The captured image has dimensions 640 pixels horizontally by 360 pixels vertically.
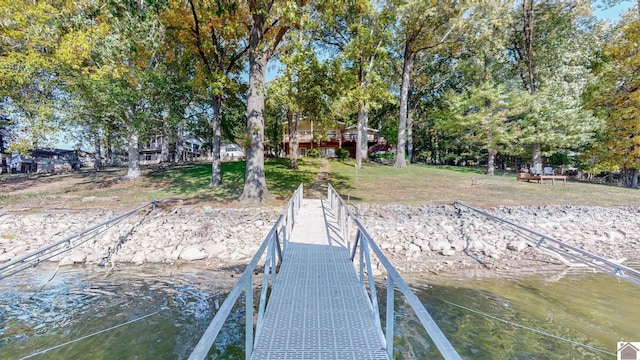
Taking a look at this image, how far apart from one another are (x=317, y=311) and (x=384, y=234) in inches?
263

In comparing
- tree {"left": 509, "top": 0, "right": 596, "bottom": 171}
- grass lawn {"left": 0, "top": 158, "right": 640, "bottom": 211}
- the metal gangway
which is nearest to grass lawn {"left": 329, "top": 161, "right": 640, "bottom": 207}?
grass lawn {"left": 0, "top": 158, "right": 640, "bottom": 211}


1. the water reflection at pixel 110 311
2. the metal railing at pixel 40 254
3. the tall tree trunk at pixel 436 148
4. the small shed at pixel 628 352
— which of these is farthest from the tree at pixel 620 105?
the metal railing at pixel 40 254

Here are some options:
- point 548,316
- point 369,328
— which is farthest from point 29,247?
point 548,316

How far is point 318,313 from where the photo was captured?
4262 mm

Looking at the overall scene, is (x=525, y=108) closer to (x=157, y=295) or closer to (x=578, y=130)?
(x=578, y=130)

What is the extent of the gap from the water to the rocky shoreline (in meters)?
0.85

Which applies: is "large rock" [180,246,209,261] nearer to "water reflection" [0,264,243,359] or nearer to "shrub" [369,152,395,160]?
"water reflection" [0,264,243,359]

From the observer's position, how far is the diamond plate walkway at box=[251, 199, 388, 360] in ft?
11.1

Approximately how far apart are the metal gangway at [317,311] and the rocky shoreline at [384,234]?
3.59m

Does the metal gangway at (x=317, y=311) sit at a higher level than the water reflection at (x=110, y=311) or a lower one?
higher

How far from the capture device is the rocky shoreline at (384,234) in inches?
362

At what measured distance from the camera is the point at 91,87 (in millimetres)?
14930

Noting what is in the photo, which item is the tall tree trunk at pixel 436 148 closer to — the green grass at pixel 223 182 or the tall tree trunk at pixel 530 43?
the tall tree trunk at pixel 530 43

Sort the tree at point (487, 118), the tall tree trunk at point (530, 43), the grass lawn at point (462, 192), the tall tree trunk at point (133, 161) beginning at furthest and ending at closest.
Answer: the tall tree trunk at point (530, 43) → the tree at point (487, 118) → the tall tree trunk at point (133, 161) → the grass lawn at point (462, 192)
